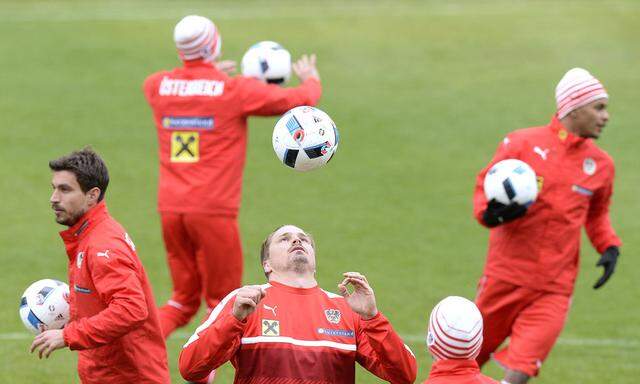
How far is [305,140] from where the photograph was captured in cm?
929

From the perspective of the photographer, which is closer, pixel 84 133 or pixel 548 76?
pixel 84 133

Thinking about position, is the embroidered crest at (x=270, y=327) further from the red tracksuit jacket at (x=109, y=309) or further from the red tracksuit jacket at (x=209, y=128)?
the red tracksuit jacket at (x=209, y=128)

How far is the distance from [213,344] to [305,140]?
2.37 metres

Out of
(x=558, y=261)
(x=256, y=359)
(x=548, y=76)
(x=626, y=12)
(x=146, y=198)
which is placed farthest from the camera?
(x=626, y=12)

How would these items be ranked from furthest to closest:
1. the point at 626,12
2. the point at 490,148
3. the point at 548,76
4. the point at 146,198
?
the point at 626,12 → the point at 548,76 → the point at 490,148 → the point at 146,198

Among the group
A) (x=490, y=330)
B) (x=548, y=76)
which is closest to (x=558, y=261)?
(x=490, y=330)

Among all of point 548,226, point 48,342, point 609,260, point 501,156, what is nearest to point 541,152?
point 501,156

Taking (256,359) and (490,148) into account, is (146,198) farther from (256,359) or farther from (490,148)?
(256,359)

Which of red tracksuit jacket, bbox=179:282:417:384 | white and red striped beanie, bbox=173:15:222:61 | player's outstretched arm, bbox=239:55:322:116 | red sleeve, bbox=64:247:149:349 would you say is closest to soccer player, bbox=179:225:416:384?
red tracksuit jacket, bbox=179:282:417:384

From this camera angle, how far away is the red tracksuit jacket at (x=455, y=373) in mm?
7281

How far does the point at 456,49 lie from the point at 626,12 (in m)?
4.07

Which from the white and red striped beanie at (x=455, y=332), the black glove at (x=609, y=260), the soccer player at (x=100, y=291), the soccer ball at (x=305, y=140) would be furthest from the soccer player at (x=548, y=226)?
the soccer player at (x=100, y=291)

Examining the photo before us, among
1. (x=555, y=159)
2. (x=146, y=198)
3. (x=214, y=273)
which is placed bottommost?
(x=146, y=198)

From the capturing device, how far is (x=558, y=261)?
10117 mm
